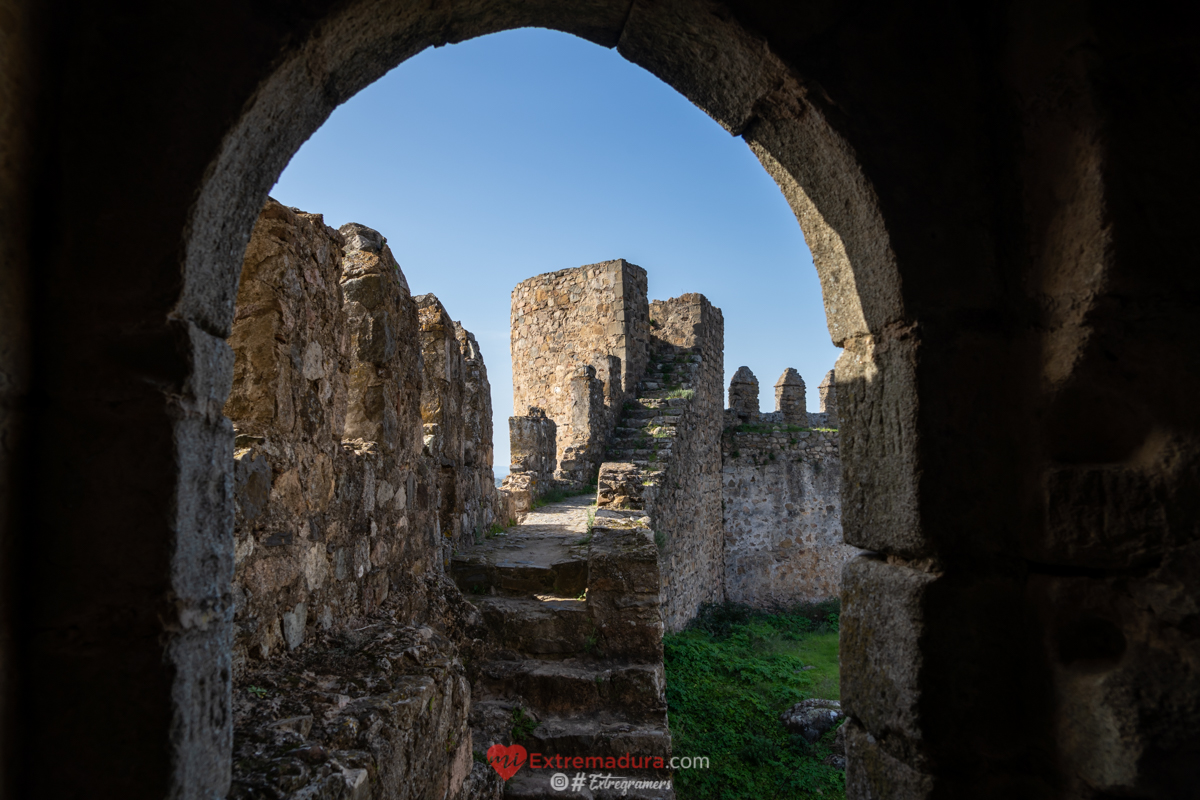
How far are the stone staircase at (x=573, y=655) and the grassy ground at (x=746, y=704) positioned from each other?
150 centimetres

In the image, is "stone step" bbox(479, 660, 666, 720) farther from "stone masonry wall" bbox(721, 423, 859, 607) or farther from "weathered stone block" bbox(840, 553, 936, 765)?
"stone masonry wall" bbox(721, 423, 859, 607)

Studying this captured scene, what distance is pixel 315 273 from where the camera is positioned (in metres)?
2.40

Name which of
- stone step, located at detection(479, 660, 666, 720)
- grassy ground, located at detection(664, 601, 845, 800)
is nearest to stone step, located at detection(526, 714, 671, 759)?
stone step, located at detection(479, 660, 666, 720)

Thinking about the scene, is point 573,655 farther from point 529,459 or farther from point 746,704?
point 529,459

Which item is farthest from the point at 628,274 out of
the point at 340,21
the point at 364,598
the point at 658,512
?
the point at 340,21

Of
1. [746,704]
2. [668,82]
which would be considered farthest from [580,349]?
[668,82]

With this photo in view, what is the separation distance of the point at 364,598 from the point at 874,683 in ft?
6.73

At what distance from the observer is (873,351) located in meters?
1.79

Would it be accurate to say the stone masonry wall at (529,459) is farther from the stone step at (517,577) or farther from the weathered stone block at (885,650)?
the weathered stone block at (885,650)

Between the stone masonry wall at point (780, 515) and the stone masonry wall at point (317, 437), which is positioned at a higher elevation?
the stone masonry wall at point (317, 437)

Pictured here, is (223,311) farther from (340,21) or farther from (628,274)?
(628,274)

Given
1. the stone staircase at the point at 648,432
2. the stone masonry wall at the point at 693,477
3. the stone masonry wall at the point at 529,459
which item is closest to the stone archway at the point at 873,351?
the stone staircase at the point at 648,432

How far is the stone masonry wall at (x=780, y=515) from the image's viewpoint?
12.8 meters

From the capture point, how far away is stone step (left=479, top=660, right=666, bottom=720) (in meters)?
4.38
